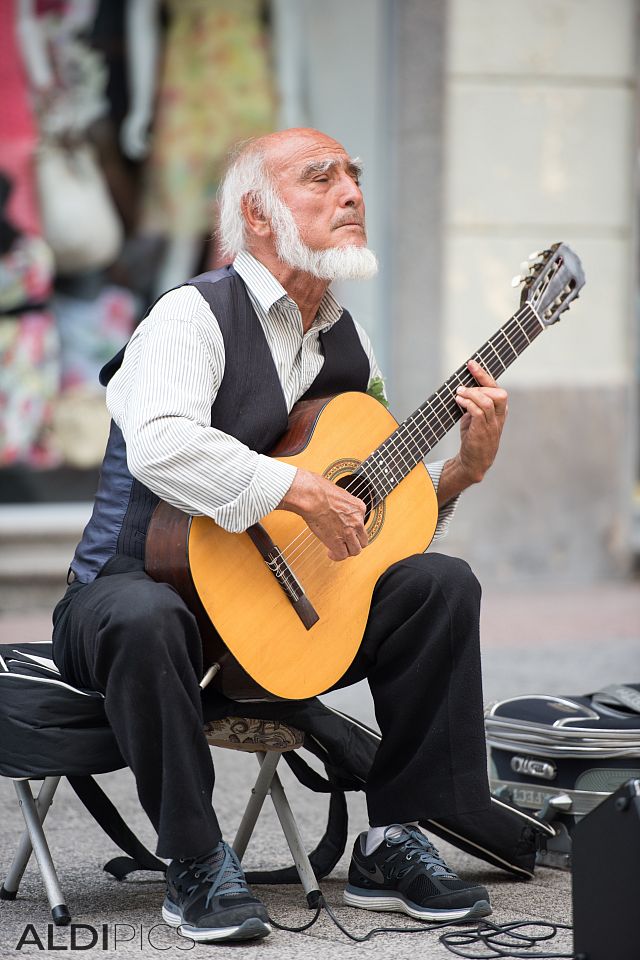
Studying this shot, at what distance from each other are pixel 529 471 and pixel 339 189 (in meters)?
3.75

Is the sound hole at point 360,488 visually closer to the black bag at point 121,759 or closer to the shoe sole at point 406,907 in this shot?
the black bag at point 121,759

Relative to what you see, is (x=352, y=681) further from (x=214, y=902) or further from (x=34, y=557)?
(x=34, y=557)

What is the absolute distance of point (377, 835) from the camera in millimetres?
2850

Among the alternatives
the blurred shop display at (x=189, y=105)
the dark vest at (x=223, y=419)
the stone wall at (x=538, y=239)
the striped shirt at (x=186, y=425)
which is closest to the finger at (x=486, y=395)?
the dark vest at (x=223, y=419)

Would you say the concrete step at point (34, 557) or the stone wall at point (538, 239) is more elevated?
the stone wall at point (538, 239)

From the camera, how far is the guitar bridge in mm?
2689

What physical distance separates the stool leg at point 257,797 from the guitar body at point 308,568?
0.72 ft

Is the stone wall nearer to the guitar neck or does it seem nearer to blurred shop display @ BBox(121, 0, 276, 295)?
blurred shop display @ BBox(121, 0, 276, 295)

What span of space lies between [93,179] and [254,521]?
409 cm

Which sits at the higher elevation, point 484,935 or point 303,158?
point 303,158

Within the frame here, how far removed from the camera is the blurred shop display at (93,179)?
6.20 metres

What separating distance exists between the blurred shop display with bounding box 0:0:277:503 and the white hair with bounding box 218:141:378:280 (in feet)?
10.9

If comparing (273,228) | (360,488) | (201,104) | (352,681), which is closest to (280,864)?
(352,681)

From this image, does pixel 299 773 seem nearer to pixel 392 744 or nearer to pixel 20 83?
pixel 392 744
